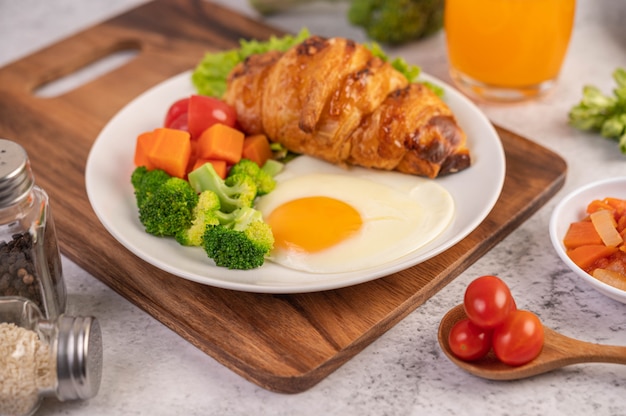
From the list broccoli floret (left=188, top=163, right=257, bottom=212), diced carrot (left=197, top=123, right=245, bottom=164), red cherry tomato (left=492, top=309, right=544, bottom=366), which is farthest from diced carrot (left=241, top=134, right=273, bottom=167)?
red cherry tomato (left=492, top=309, right=544, bottom=366)

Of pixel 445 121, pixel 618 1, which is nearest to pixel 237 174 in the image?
pixel 445 121

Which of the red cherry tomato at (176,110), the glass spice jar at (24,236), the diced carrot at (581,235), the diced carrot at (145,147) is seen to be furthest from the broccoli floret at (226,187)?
the diced carrot at (581,235)

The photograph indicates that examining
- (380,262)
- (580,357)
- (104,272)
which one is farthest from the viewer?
(104,272)

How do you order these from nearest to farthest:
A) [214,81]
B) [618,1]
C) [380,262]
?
1. [380,262]
2. [214,81]
3. [618,1]

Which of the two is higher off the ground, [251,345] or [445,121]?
[445,121]

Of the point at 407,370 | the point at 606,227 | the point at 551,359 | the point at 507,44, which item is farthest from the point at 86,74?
the point at 551,359

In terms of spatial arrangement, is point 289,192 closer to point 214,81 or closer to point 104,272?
point 104,272
